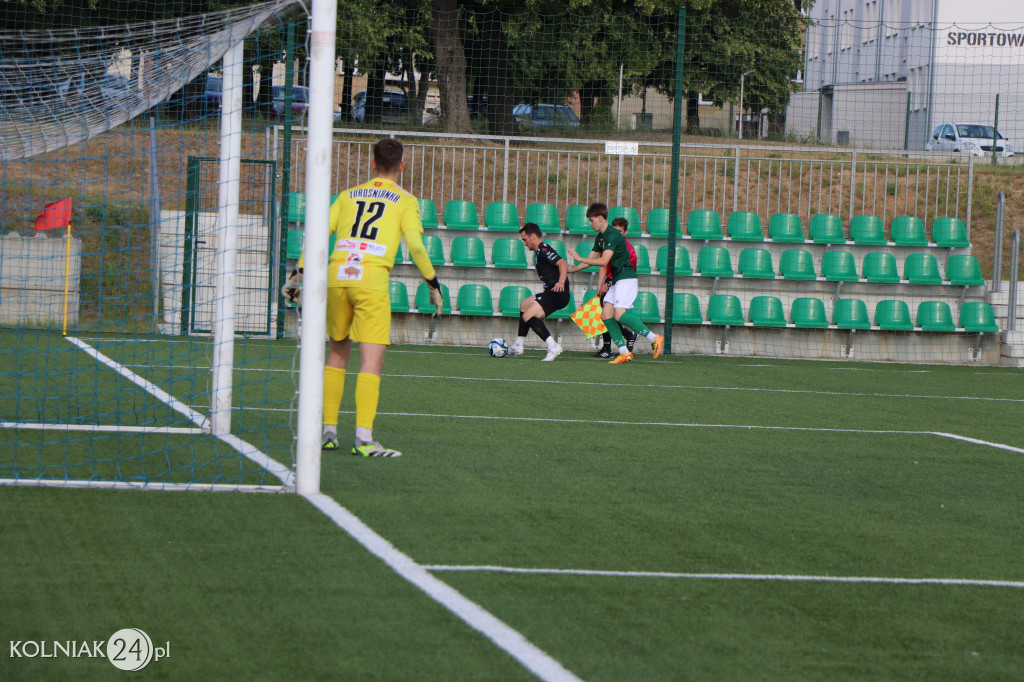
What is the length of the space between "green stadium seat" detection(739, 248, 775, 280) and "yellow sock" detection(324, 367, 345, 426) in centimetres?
1148

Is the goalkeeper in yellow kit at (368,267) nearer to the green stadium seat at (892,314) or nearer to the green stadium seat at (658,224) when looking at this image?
the green stadium seat at (658,224)

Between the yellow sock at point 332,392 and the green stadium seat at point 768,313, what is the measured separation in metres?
11.1

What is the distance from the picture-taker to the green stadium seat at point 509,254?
57.8 ft

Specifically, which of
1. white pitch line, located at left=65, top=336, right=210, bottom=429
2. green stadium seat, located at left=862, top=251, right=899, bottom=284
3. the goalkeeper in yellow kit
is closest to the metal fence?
green stadium seat, located at left=862, top=251, right=899, bottom=284

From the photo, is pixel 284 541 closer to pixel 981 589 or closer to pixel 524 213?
pixel 981 589

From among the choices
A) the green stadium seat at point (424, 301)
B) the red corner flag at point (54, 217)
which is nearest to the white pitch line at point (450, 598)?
the red corner flag at point (54, 217)

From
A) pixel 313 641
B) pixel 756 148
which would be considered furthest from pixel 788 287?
pixel 313 641

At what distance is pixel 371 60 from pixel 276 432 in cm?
1991

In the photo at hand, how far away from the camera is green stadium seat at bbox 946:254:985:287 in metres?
18.3

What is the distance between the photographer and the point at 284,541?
4.99 m

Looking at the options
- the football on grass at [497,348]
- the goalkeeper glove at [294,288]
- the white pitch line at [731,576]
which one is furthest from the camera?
the football on grass at [497,348]

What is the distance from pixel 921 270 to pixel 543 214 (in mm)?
5817

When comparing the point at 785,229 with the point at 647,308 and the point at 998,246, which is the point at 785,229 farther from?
the point at 998,246

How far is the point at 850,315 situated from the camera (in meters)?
17.7
